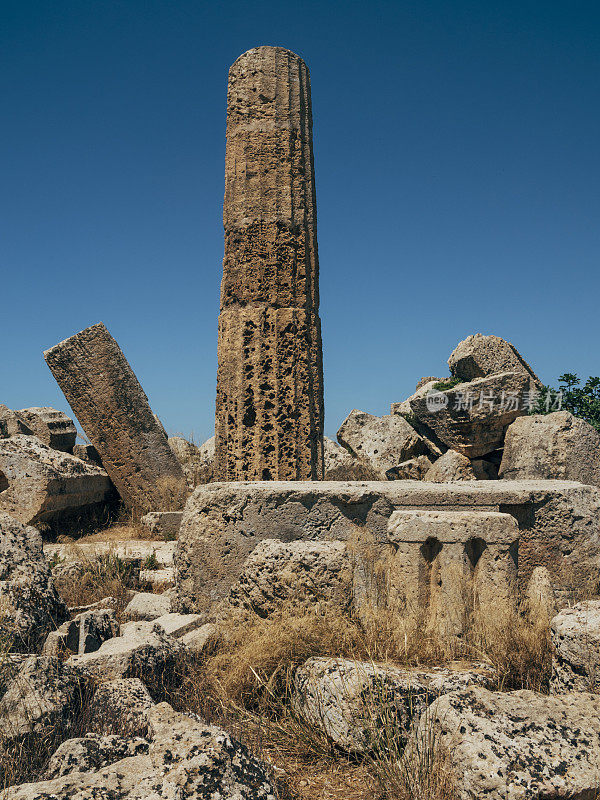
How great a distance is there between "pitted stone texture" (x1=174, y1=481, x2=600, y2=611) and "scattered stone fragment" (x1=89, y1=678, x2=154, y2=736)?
131cm

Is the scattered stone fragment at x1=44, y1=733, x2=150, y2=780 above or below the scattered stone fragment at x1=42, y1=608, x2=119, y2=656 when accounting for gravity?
below

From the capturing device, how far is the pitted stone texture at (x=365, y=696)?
2996mm

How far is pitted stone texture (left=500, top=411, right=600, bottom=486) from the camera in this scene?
306 inches

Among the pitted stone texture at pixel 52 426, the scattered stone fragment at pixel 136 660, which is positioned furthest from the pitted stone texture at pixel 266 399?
the pitted stone texture at pixel 52 426

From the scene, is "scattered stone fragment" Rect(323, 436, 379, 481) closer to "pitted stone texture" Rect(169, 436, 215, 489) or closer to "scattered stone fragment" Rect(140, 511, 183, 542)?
"pitted stone texture" Rect(169, 436, 215, 489)

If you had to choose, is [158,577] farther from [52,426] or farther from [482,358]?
[482,358]

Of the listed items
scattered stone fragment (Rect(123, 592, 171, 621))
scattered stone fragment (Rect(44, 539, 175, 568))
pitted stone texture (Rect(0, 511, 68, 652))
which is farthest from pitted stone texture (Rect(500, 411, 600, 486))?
pitted stone texture (Rect(0, 511, 68, 652))

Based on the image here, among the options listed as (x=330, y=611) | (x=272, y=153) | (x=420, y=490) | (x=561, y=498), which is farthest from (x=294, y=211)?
(x=330, y=611)

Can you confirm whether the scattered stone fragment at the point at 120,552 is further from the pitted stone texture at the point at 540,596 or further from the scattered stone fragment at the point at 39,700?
the pitted stone texture at the point at 540,596

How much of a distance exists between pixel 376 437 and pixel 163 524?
4.57m

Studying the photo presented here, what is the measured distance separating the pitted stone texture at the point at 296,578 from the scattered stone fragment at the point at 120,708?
0.88 m

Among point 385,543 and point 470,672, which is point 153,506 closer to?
point 385,543

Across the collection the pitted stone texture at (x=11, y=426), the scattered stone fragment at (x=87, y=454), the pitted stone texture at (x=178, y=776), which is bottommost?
the pitted stone texture at (x=178, y=776)

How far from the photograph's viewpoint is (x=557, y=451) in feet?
25.7
